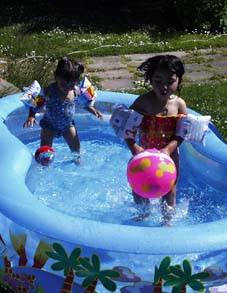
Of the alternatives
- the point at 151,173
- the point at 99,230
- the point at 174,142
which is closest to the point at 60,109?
the point at 174,142

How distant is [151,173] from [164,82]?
60 cm

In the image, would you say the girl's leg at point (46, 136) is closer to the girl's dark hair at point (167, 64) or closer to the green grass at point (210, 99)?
the girl's dark hair at point (167, 64)

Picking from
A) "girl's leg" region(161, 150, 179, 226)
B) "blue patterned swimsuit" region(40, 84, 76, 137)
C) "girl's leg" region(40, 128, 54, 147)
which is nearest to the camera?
"girl's leg" region(161, 150, 179, 226)

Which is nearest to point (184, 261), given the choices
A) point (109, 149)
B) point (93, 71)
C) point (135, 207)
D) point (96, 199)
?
point (135, 207)

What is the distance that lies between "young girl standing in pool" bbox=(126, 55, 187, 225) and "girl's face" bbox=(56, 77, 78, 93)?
69cm

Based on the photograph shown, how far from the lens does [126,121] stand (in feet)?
12.3

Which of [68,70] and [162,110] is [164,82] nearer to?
[162,110]

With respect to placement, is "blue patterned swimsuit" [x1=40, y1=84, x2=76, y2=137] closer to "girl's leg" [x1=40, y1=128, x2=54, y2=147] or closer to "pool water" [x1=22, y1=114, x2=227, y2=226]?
"girl's leg" [x1=40, y1=128, x2=54, y2=147]

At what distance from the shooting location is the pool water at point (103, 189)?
4.11 metres

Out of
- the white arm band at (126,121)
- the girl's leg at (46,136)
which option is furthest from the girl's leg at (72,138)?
the white arm band at (126,121)

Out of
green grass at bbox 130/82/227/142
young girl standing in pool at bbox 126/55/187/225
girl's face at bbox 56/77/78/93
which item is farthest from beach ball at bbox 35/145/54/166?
green grass at bbox 130/82/227/142

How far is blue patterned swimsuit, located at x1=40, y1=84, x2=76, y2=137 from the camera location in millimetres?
4570

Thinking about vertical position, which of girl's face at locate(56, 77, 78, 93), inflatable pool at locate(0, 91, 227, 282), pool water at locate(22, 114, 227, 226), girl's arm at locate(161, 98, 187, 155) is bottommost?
pool water at locate(22, 114, 227, 226)

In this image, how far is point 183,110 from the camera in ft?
13.0
